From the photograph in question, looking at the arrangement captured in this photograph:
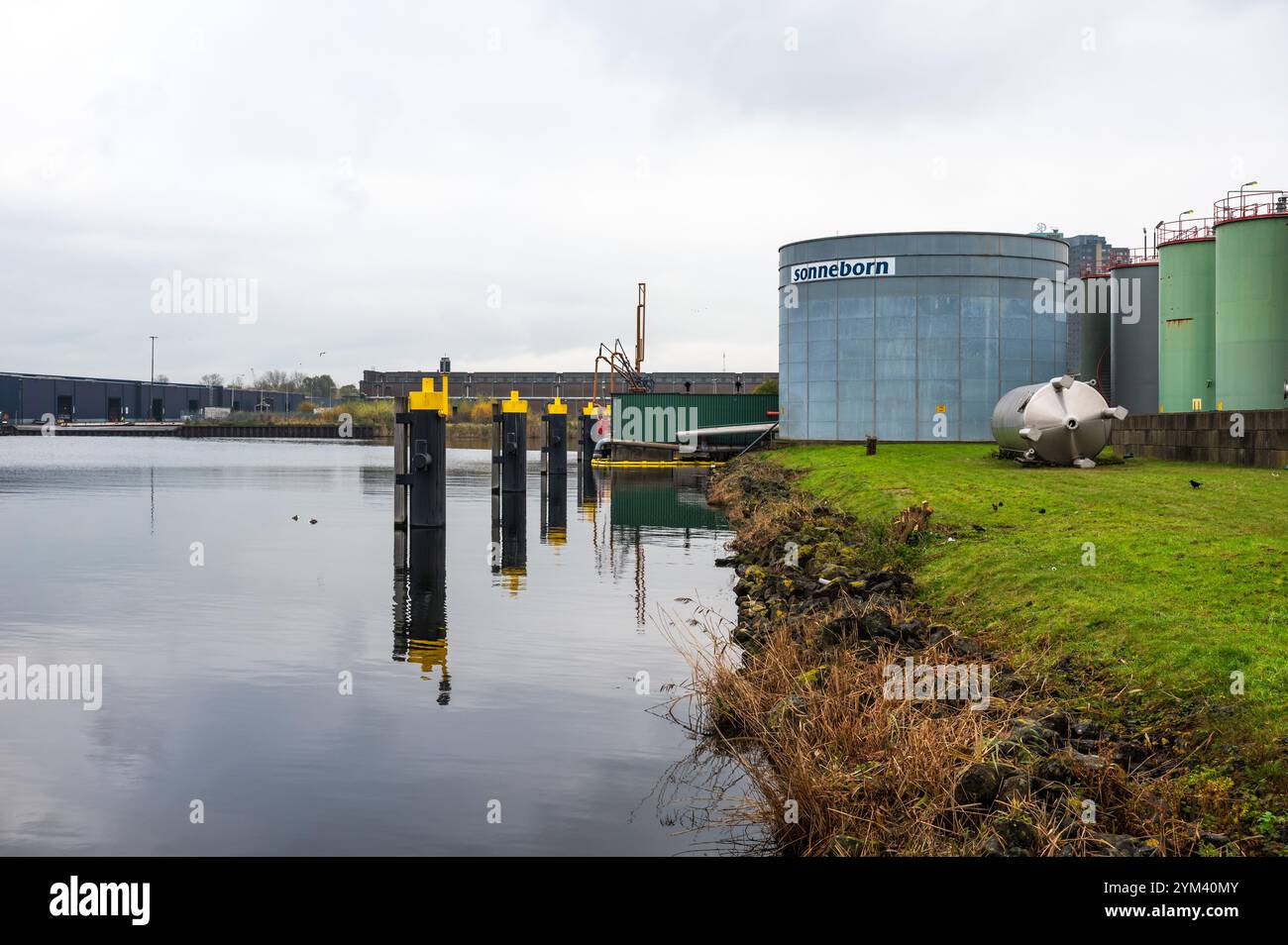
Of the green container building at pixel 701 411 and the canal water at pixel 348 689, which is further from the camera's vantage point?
the green container building at pixel 701 411

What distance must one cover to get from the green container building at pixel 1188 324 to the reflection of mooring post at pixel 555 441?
29447mm

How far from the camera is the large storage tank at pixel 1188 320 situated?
56.3 meters

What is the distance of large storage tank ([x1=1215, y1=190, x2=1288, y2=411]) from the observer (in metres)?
50.5

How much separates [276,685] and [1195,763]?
11.2 metres

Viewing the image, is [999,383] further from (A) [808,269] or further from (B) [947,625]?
(B) [947,625]

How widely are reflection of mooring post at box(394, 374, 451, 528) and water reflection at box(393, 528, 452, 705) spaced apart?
1.85 feet

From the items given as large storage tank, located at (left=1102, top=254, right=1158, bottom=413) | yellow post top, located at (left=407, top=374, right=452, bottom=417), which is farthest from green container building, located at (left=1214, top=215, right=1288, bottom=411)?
yellow post top, located at (left=407, top=374, right=452, bottom=417)

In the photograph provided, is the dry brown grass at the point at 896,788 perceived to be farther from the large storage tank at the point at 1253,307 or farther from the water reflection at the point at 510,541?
the large storage tank at the point at 1253,307

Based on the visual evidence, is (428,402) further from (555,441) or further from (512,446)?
(555,441)

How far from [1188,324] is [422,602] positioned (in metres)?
47.1

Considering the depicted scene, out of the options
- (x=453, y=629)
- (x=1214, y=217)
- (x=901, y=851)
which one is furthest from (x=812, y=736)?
(x=1214, y=217)

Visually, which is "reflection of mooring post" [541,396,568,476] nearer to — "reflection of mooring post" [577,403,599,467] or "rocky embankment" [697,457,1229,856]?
"reflection of mooring post" [577,403,599,467]

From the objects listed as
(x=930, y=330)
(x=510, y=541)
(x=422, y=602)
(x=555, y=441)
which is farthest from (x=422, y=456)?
(x=930, y=330)

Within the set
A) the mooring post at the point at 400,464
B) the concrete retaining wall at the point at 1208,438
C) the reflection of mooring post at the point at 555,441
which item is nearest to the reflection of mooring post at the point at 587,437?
the reflection of mooring post at the point at 555,441
